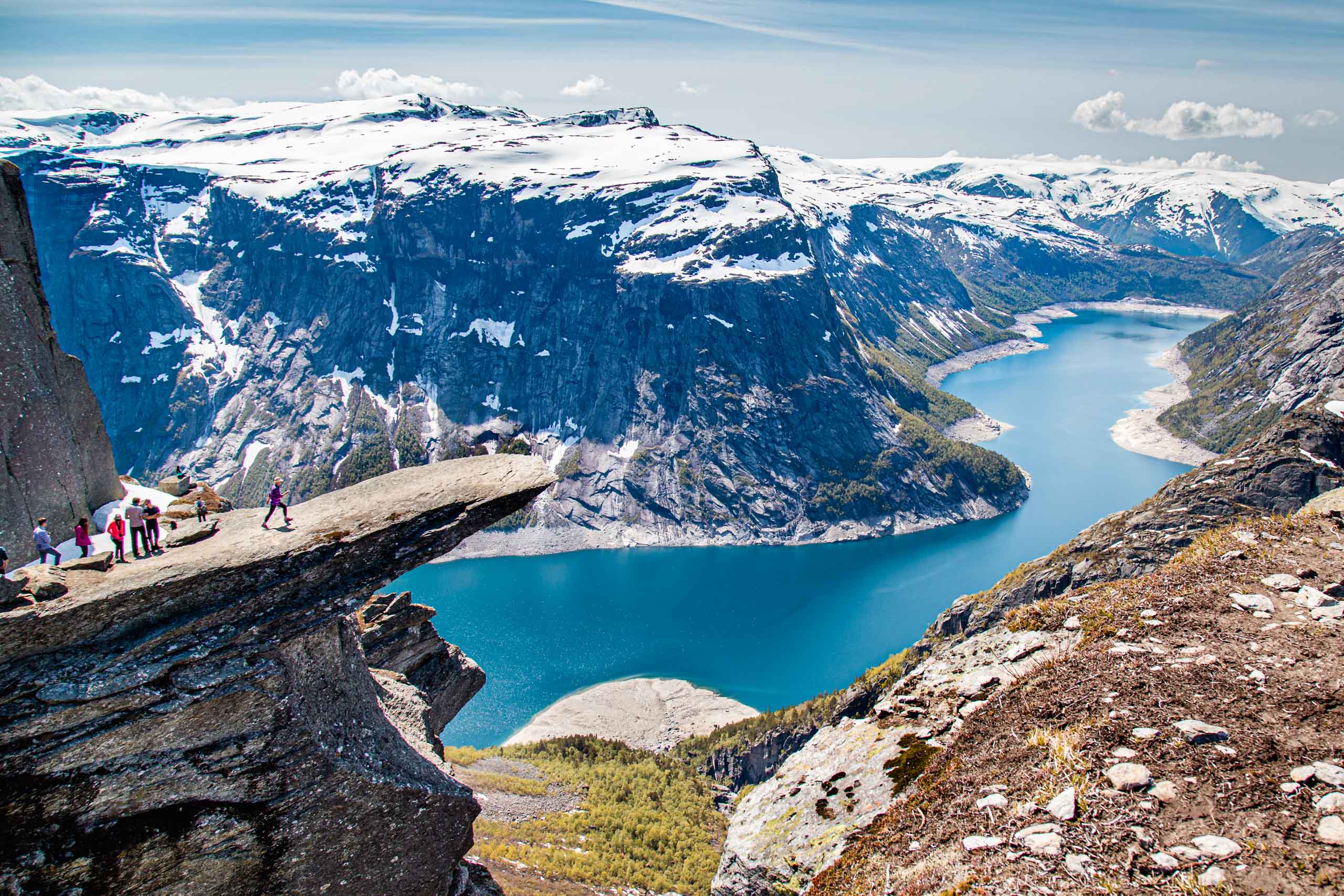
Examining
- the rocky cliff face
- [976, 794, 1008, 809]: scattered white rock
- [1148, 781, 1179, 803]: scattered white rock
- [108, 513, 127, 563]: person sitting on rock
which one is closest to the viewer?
[1148, 781, 1179, 803]: scattered white rock

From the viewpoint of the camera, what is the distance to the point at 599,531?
184000 mm

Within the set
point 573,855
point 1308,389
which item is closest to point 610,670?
point 573,855

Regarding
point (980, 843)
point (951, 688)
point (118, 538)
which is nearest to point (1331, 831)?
point (980, 843)

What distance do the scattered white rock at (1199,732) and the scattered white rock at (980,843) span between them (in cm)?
315

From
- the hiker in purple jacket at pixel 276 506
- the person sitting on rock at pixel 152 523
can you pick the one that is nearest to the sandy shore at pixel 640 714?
the hiker in purple jacket at pixel 276 506

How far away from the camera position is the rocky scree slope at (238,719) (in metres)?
13.8

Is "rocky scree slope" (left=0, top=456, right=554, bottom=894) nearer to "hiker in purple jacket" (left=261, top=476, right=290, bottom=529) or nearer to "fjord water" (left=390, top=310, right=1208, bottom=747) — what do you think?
"hiker in purple jacket" (left=261, top=476, right=290, bottom=529)

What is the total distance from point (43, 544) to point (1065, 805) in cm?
1994

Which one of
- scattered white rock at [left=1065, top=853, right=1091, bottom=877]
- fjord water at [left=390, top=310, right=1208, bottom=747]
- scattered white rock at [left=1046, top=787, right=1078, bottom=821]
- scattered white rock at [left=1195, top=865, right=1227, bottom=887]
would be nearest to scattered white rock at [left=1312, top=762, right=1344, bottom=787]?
scattered white rock at [left=1195, top=865, right=1227, bottom=887]

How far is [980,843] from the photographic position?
34.5 ft

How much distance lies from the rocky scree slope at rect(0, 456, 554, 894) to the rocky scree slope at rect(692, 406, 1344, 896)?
26.6ft

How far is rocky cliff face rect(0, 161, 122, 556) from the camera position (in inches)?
634

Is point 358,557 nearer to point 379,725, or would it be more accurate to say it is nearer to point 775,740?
point 379,725

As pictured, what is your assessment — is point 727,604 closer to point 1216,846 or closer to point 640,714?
point 640,714
